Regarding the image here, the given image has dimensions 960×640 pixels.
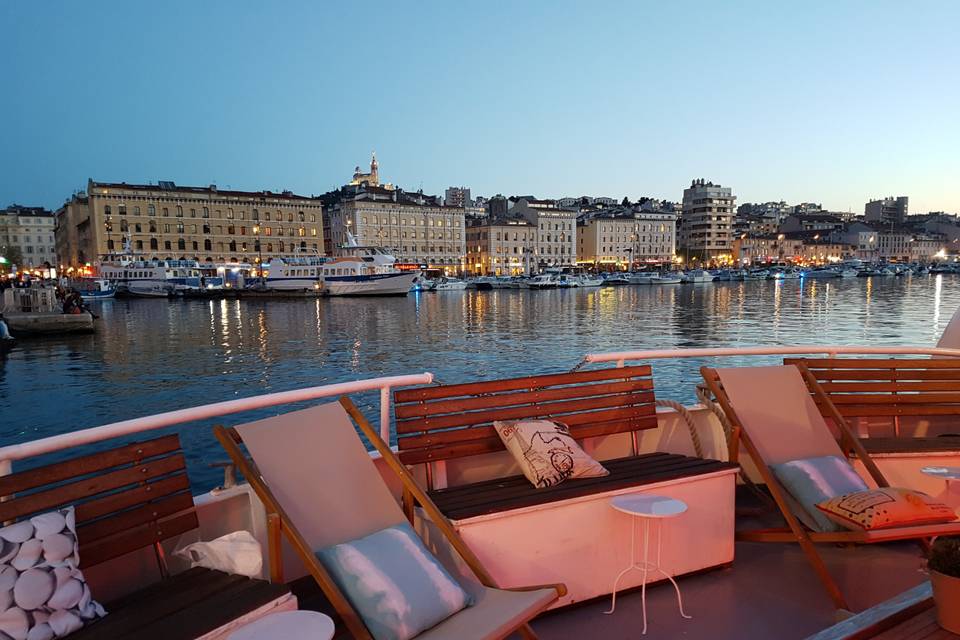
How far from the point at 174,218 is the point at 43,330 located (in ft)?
194

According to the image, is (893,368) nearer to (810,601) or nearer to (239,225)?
(810,601)

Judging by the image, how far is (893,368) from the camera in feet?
13.9

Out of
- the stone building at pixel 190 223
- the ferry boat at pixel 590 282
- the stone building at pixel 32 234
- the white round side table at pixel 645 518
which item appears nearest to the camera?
the white round side table at pixel 645 518

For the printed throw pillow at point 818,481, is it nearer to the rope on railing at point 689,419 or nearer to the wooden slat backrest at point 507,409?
the rope on railing at point 689,419

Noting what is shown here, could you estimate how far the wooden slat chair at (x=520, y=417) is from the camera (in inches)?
Result: 117

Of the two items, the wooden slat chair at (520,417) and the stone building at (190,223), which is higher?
the stone building at (190,223)

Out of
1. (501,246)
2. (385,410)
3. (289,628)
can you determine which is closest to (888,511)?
(385,410)

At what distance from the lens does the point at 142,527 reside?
7.58 feet

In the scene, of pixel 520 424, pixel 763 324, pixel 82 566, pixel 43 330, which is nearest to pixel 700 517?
pixel 520 424

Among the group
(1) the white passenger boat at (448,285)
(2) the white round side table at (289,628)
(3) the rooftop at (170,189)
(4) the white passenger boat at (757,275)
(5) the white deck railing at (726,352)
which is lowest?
(4) the white passenger boat at (757,275)

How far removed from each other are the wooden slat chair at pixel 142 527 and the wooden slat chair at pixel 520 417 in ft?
2.99

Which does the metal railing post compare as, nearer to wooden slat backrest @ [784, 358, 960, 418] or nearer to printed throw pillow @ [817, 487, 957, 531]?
printed throw pillow @ [817, 487, 957, 531]

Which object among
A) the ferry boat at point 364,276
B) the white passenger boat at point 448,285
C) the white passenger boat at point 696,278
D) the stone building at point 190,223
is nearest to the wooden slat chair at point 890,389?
the ferry boat at point 364,276

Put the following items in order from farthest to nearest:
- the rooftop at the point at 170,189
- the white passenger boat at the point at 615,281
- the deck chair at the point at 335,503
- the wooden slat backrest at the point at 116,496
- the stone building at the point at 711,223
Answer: the stone building at the point at 711,223
the white passenger boat at the point at 615,281
the rooftop at the point at 170,189
the deck chair at the point at 335,503
the wooden slat backrest at the point at 116,496
